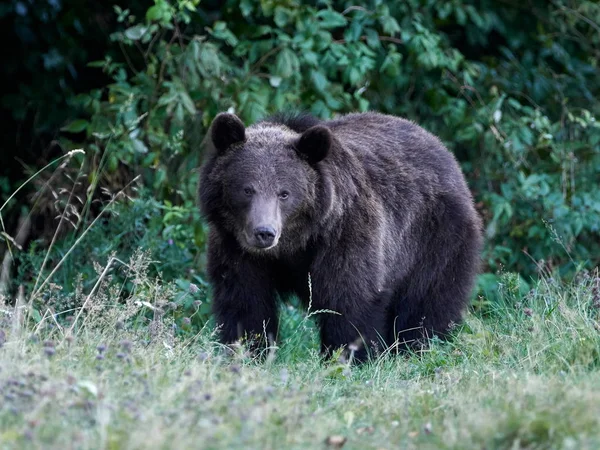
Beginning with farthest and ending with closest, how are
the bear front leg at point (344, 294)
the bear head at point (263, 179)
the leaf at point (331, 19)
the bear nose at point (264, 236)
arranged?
1. the leaf at point (331, 19)
2. the bear front leg at point (344, 294)
3. the bear head at point (263, 179)
4. the bear nose at point (264, 236)

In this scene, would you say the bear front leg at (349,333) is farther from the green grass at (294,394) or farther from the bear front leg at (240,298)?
the bear front leg at (240,298)

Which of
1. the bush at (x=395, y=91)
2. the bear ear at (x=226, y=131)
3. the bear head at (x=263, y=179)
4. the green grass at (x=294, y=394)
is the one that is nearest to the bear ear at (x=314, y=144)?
the bear head at (x=263, y=179)

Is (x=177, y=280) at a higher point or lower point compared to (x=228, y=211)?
lower

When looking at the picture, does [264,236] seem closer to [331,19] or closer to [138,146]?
[138,146]

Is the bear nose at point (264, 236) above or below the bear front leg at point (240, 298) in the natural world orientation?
above

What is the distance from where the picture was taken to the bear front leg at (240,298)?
6484 millimetres

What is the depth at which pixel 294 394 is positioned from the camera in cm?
427

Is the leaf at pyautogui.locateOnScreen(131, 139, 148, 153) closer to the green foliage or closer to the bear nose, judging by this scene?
the green foliage

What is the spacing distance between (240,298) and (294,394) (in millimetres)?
2261

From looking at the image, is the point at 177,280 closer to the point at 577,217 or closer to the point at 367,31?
the point at 367,31

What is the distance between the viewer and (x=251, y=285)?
6.51 m

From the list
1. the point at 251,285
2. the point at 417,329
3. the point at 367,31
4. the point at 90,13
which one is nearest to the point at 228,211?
the point at 251,285

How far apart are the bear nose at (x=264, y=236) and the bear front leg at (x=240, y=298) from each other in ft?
1.64

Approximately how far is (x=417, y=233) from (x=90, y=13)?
4.75 metres
